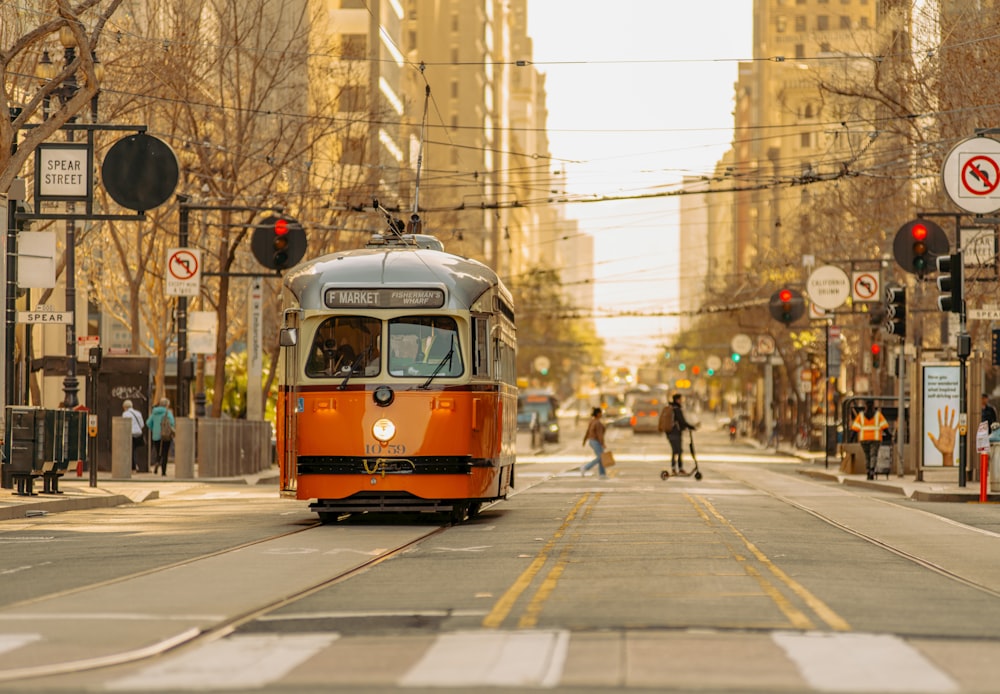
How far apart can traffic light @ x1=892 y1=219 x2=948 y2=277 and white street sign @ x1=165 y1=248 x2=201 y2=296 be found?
15629mm

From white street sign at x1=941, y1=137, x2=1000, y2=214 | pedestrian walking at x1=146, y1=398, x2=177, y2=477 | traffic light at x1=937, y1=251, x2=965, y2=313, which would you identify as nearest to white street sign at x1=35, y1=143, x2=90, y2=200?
pedestrian walking at x1=146, y1=398, x2=177, y2=477

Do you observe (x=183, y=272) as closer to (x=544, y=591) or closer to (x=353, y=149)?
(x=353, y=149)

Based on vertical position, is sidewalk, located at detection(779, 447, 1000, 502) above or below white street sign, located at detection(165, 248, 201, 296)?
below

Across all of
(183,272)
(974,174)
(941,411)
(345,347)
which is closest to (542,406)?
(183,272)

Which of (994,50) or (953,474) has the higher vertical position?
(994,50)

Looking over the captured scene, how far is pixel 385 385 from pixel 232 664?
13.4m

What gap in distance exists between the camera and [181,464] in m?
41.5

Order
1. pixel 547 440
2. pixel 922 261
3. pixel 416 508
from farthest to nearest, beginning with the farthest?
pixel 547 440 → pixel 922 261 → pixel 416 508

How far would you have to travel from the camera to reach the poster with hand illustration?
3928 cm

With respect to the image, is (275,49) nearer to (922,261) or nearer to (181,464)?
(181,464)

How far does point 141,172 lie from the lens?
3209cm

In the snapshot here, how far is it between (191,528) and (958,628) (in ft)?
46.3

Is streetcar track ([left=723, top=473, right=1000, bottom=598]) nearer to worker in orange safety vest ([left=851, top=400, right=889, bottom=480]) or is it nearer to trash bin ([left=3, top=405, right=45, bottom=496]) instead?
worker in orange safety vest ([left=851, top=400, right=889, bottom=480])

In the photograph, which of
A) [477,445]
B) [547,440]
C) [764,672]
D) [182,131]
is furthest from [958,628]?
[547,440]
